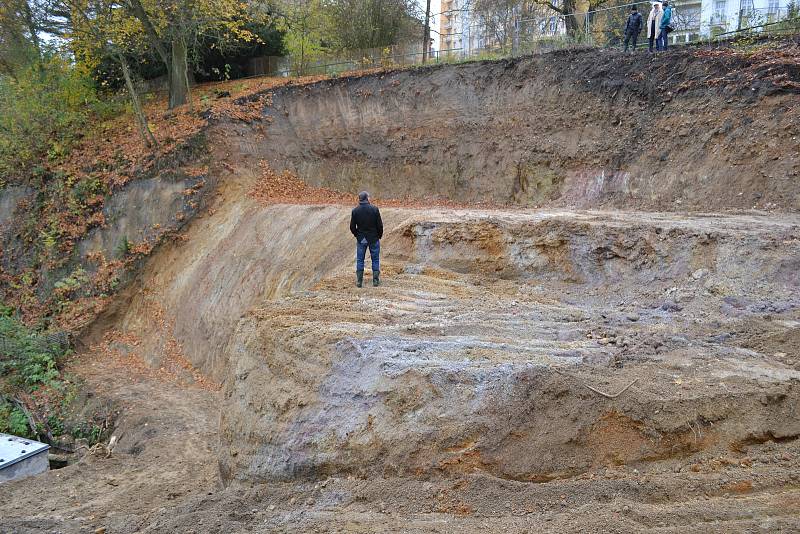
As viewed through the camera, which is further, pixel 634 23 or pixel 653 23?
pixel 634 23

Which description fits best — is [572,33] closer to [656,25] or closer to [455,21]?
[656,25]

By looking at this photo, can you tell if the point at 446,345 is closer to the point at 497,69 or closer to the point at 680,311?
the point at 680,311

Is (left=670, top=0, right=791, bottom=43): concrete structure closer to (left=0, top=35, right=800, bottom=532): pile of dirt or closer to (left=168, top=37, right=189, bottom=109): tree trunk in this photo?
(left=0, top=35, right=800, bottom=532): pile of dirt

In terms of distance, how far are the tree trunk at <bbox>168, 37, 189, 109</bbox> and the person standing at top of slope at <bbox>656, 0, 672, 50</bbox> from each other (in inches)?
616

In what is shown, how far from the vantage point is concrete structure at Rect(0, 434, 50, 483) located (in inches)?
352

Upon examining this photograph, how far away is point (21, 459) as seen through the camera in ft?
29.8

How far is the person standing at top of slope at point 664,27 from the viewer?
14762mm

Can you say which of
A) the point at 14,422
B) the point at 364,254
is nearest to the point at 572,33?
the point at 364,254

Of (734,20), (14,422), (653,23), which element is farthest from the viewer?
(734,20)

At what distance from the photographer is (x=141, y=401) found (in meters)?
11.9

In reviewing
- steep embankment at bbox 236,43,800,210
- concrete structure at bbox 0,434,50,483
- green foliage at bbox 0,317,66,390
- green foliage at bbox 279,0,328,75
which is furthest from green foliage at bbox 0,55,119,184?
concrete structure at bbox 0,434,50,483

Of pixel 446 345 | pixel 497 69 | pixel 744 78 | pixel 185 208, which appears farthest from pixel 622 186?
pixel 185 208

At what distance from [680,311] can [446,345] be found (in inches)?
126

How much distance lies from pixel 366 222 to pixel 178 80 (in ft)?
49.4
